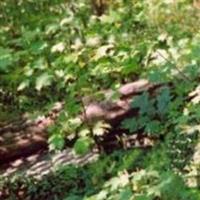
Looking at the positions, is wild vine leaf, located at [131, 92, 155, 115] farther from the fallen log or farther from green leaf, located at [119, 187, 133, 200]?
green leaf, located at [119, 187, 133, 200]

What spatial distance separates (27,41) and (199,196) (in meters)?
1.90

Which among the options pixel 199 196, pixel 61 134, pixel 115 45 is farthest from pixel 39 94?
pixel 199 196

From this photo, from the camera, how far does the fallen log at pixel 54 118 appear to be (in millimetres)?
5250

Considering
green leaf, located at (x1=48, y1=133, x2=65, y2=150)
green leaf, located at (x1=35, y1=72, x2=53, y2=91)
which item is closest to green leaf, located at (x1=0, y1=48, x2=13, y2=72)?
green leaf, located at (x1=35, y1=72, x2=53, y2=91)

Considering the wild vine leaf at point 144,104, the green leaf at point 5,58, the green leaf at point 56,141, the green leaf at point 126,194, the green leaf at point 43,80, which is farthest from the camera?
the green leaf at point 56,141

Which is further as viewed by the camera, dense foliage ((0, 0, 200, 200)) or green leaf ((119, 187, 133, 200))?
dense foliage ((0, 0, 200, 200))

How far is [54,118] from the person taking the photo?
17.3 ft

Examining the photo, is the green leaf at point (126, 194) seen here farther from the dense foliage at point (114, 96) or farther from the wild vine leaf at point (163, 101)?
the wild vine leaf at point (163, 101)

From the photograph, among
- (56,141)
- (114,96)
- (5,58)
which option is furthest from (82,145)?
(5,58)

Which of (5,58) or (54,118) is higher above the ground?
(5,58)

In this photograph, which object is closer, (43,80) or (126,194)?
(126,194)

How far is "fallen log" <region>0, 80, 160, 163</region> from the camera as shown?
525cm

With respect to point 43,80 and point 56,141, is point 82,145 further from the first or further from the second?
point 43,80

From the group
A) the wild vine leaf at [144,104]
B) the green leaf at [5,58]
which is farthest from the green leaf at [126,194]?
the green leaf at [5,58]
